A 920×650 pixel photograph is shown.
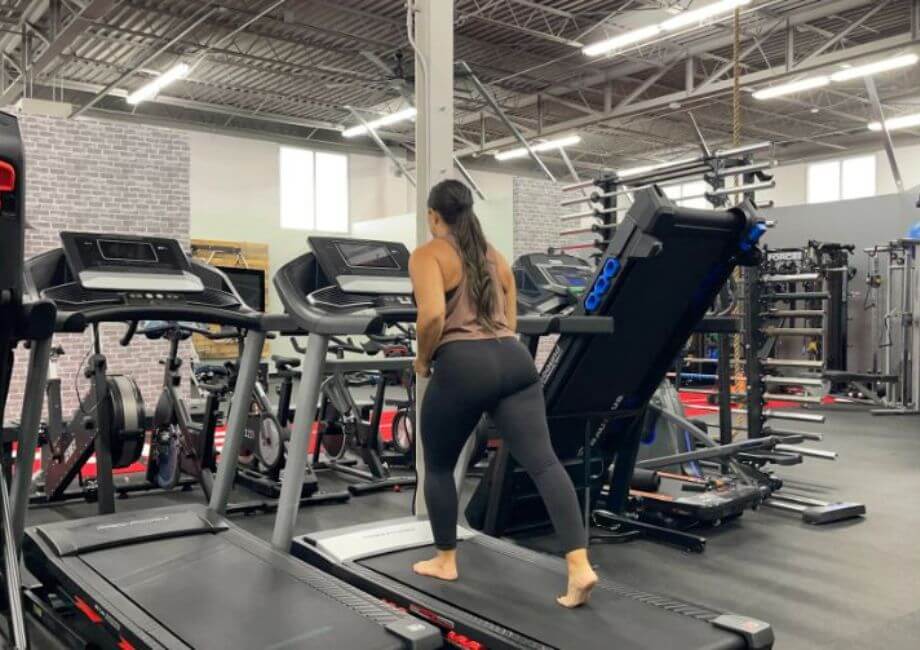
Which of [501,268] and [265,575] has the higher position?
[501,268]

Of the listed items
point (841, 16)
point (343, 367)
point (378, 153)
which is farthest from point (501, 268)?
point (378, 153)

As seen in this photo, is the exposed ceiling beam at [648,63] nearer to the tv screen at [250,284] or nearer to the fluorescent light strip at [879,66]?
the fluorescent light strip at [879,66]

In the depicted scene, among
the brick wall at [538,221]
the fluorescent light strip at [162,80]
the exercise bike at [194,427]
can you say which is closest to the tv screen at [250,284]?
the fluorescent light strip at [162,80]

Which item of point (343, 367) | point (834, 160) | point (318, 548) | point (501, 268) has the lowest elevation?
point (318, 548)

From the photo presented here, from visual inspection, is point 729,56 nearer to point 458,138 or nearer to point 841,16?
point 841,16

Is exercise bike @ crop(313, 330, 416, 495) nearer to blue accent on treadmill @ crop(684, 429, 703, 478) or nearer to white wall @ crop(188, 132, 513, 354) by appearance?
blue accent on treadmill @ crop(684, 429, 703, 478)

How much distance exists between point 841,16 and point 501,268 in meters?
9.90

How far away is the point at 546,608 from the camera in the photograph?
260cm

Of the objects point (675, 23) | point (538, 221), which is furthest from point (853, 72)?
point (538, 221)

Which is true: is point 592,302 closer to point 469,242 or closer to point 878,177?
point 469,242

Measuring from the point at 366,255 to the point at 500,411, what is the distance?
1.25 m

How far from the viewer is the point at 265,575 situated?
281 cm

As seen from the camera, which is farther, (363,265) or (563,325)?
(363,265)

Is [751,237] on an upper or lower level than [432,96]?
lower
